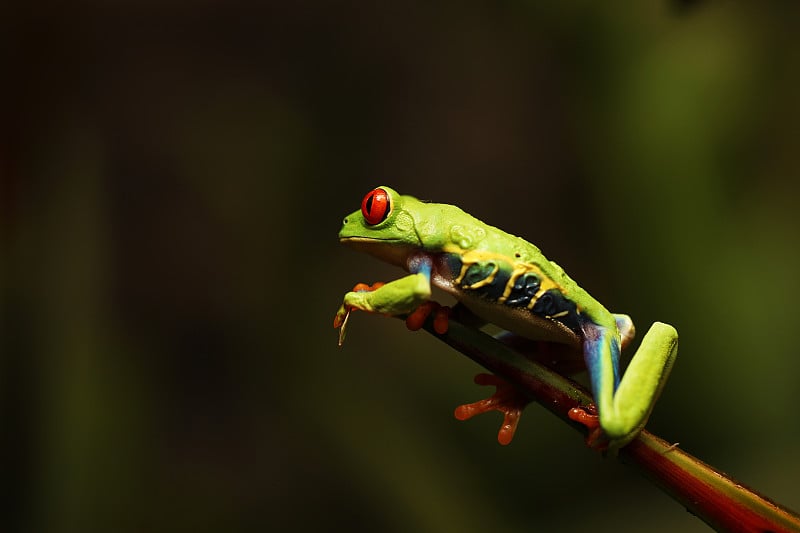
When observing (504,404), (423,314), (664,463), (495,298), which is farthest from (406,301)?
(664,463)

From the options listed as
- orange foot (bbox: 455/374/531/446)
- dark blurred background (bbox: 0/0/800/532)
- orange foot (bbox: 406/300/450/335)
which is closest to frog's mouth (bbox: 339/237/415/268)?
orange foot (bbox: 406/300/450/335)

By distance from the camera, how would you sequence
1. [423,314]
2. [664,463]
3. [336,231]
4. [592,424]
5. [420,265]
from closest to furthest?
[664,463] < [592,424] < [423,314] < [420,265] < [336,231]

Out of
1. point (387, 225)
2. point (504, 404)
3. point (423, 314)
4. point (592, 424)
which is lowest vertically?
point (504, 404)

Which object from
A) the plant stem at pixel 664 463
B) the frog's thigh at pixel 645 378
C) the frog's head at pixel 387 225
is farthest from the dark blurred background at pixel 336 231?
the plant stem at pixel 664 463

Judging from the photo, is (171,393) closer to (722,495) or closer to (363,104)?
(363,104)

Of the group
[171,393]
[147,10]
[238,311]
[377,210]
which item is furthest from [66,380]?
[377,210]

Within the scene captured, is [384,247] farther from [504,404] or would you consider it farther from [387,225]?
[504,404]
